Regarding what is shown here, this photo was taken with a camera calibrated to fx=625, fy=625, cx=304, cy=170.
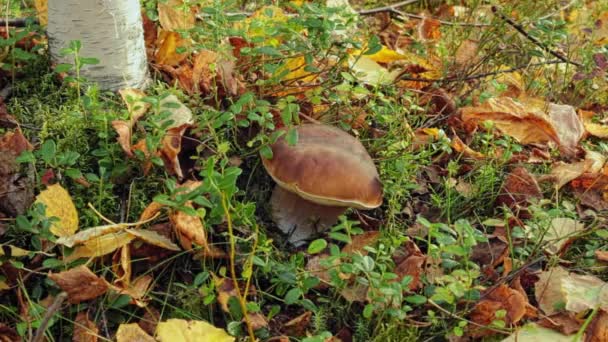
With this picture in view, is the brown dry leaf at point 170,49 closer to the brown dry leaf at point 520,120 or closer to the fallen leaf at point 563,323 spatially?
the brown dry leaf at point 520,120

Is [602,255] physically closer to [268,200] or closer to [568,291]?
[568,291]

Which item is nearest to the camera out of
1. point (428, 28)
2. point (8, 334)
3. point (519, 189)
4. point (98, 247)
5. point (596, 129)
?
point (8, 334)

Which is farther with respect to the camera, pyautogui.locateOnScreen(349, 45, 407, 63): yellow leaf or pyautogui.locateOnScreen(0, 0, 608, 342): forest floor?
pyautogui.locateOnScreen(349, 45, 407, 63): yellow leaf

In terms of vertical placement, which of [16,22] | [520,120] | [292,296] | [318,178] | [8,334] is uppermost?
[16,22]

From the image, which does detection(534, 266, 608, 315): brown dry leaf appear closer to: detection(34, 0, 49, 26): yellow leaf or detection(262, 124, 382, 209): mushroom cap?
detection(262, 124, 382, 209): mushroom cap

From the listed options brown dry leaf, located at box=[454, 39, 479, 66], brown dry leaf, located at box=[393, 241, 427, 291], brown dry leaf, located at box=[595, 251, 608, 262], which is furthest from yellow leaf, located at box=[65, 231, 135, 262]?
brown dry leaf, located at box=[454, 39, 479, 66]

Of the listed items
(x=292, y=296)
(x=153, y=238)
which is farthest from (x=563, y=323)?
(x=153, y=238)
